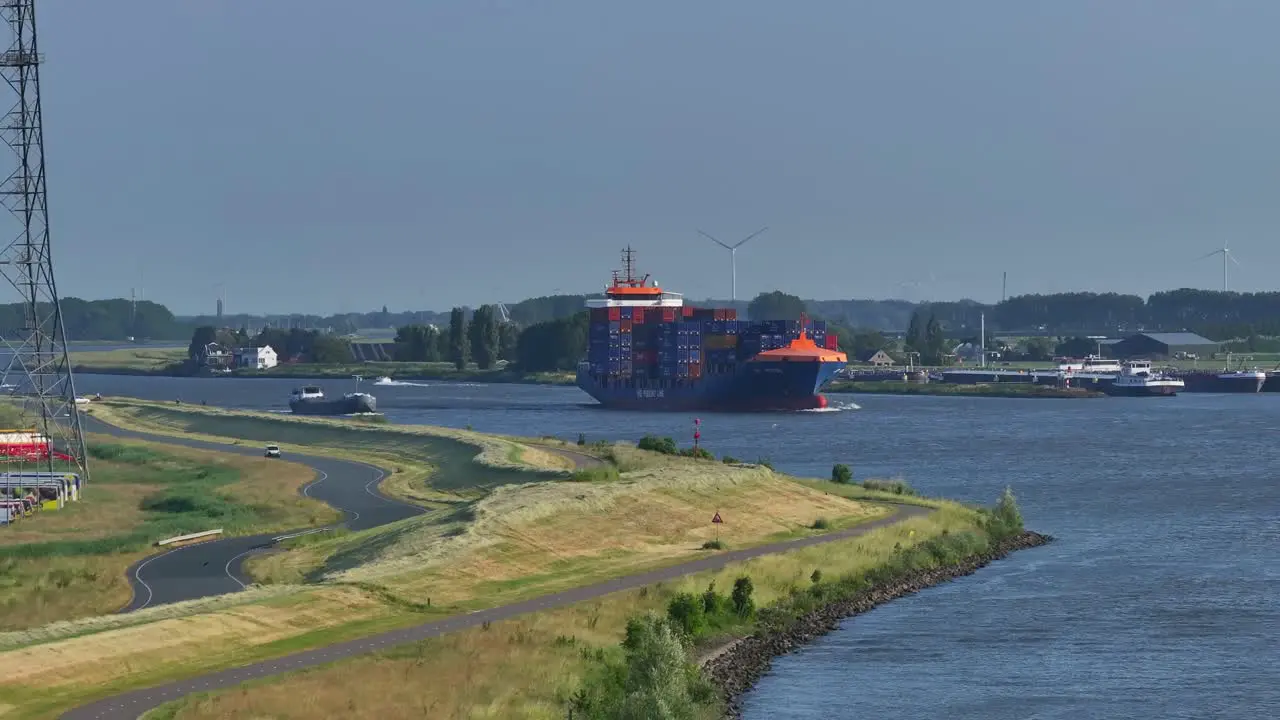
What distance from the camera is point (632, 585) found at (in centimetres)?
4412

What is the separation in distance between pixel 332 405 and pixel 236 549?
96.9 m

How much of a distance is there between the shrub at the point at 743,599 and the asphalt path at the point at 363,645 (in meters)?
1.95

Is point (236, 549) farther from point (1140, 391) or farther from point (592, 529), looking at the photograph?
point (1140, 391)

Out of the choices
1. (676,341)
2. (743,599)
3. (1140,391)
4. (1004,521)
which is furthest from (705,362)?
(743,599)

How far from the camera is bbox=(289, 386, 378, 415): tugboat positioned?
5812 inches

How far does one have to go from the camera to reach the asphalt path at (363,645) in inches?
1164

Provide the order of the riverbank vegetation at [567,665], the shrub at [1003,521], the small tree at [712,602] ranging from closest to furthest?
the riverbank vegetation at [567,665] < the small tree at [712,602] < the shrub at [1003,521]

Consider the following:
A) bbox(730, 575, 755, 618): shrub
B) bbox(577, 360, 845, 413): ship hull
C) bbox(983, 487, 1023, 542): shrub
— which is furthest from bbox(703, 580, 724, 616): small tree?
bbox(577, 360, 845, 413): ship hull

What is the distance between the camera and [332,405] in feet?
493

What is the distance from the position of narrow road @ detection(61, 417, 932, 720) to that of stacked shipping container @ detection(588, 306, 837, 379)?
365ft

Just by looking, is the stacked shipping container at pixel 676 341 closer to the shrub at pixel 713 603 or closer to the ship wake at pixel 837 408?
the ship wake at pixel 837 408

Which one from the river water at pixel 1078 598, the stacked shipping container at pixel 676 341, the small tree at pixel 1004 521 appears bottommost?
the river water at pixel 1078 598

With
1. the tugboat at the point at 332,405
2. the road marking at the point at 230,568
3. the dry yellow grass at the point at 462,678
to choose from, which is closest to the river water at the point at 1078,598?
the dry yellow grass at the point at 462,678

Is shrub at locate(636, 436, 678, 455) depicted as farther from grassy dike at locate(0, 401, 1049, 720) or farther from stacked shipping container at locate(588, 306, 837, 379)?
stacked shipping container at locate(588, 306, 837, 379)
